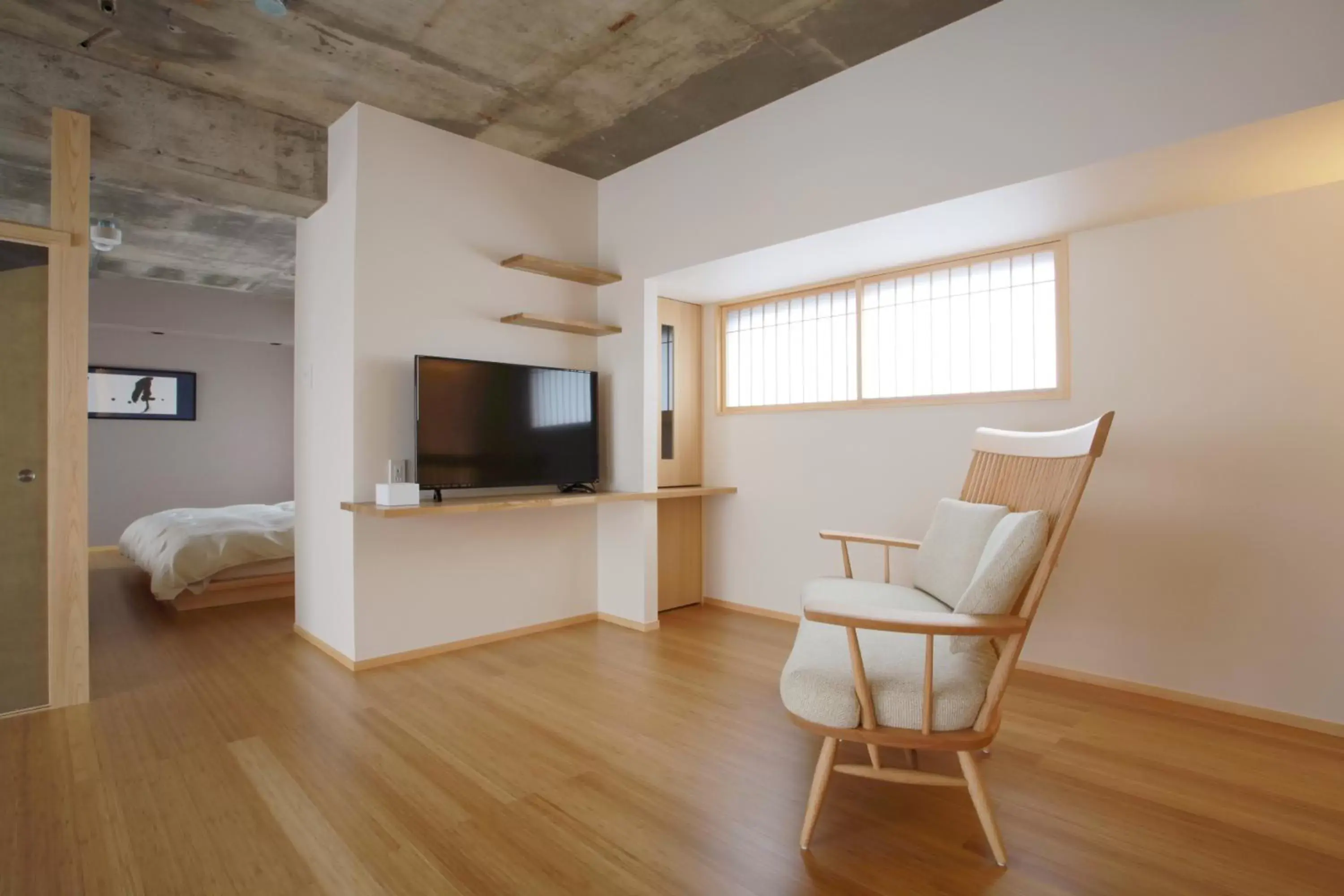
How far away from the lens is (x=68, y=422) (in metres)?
2.78

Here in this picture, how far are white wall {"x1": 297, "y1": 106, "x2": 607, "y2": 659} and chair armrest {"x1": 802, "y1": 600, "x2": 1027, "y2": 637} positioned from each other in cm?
246

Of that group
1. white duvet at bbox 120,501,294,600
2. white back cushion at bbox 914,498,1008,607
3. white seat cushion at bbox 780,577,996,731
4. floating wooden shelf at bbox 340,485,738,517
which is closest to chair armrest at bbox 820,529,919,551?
white back cushion at bbox 914,498,1008,607

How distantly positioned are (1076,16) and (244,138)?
148 inches

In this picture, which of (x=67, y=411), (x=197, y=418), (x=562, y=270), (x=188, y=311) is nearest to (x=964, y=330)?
(x=562, y=270)

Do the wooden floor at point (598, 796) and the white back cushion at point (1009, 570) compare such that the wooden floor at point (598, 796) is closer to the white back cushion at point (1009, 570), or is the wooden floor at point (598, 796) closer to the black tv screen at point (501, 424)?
the white back cushion at point (1009, 570)

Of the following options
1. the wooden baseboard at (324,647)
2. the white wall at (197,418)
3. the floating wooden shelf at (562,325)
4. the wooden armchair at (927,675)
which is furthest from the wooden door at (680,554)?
the white wall at (197,418)

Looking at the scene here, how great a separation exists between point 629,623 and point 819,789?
2407 mm

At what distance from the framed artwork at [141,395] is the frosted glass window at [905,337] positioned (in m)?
6.32

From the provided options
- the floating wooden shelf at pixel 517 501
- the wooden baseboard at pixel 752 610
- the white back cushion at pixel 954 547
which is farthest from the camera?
the wooden baseboard at pixel 752 610

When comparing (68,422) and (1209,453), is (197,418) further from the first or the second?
(1209,453)

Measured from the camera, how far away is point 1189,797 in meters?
2.02

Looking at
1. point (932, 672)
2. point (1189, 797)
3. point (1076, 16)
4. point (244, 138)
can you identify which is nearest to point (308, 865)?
point (932, 672)

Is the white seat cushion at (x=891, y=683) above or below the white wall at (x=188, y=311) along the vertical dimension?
below

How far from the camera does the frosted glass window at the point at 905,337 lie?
3322 mm
